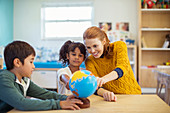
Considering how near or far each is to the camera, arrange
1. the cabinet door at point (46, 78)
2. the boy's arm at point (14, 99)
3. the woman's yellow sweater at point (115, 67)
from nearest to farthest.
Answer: the boy's arm at point (14, 99) < the woman's yellow sweater at point (115, 67) < the cabinet door at point (46, 78)

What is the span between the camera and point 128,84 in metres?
1.68

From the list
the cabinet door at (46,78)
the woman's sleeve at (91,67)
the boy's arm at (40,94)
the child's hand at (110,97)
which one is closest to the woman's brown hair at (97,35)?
the woman's sleeve at (91,67)

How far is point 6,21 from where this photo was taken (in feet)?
16.9

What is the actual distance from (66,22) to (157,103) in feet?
15.1

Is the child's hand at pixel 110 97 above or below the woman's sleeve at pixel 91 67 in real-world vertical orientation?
below

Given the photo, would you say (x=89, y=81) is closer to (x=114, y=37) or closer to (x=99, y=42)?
(x=99, y=42)

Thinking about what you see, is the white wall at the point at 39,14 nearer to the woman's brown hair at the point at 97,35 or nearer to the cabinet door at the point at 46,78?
the cabinet door at the point at 46,78

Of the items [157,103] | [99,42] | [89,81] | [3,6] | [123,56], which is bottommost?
[157,103]

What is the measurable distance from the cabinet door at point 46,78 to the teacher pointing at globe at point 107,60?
8.95 feet

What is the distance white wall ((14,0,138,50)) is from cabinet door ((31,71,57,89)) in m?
1.29

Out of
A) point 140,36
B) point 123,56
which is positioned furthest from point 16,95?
point 140,36

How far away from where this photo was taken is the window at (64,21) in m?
5.55

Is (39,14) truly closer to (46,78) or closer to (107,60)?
(46,78)

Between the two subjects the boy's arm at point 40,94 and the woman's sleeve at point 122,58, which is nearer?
the boy's arm at point 40,94
